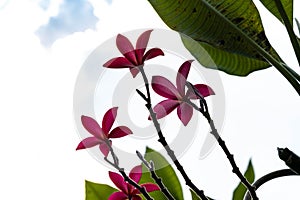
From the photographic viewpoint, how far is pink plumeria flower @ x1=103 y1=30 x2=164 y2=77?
0.58m

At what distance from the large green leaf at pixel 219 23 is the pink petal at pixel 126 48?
165mm

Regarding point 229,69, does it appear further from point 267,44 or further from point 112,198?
point 112,198

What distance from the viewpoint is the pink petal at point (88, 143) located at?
587 mm

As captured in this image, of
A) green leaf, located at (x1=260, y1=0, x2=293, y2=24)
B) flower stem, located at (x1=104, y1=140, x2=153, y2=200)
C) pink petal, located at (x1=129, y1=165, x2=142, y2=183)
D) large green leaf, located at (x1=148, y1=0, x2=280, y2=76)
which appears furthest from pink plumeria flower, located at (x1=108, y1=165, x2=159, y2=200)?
green leaf, located at (x1=260, y1=0, x2=293, y2=24)

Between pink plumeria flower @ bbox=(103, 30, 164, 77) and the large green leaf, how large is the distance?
0.16m

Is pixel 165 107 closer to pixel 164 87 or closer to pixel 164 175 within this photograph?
pixel 164 87

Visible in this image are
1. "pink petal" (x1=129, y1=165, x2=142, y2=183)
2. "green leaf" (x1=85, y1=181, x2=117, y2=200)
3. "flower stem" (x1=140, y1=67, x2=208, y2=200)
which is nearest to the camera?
"flower stem" (x1=140, y1=67, x2=208, y2=200)

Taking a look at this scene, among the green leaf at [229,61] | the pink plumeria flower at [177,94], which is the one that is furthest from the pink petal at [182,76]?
the green leaf at [229,61]

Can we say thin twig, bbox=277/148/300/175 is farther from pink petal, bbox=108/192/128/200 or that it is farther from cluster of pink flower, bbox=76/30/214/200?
pink petal, bbox=108/192/128/200

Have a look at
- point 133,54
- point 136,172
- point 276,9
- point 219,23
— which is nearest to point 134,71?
point 133,54

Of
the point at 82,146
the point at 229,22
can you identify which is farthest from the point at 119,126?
the point at 229,22

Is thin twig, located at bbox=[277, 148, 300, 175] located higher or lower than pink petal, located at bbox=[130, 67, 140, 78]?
lower

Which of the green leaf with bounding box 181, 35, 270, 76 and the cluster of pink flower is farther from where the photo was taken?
the green leaf with bounding box 181, 35, 270, 76

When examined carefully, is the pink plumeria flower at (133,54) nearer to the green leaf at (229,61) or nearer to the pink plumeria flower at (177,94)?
the pink plumeria flower at (177,94)
